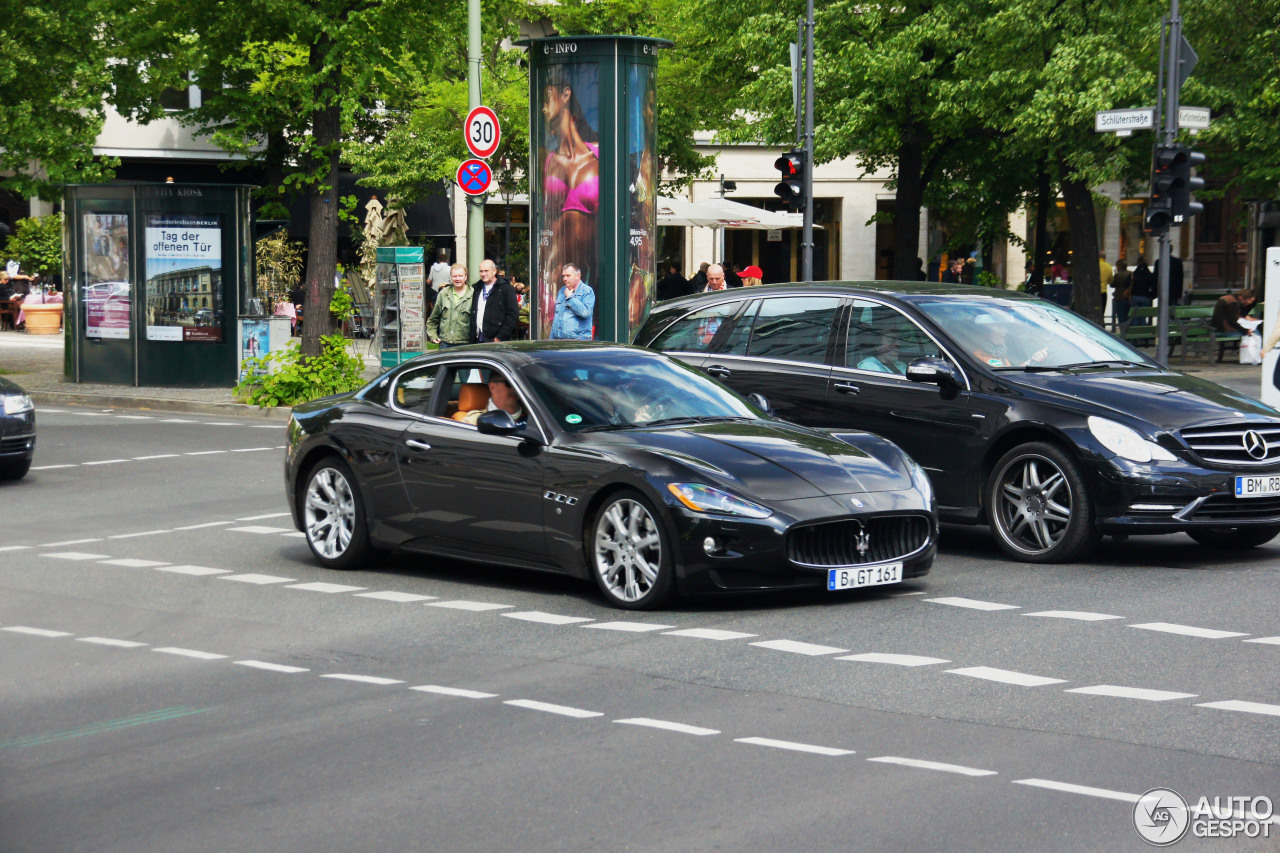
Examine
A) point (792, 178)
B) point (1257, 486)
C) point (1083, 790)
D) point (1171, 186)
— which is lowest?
point (1083, 790)

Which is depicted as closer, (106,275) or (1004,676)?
(1004,676)

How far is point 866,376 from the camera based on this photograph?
444 inches

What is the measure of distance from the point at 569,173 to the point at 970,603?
1307 centimetres

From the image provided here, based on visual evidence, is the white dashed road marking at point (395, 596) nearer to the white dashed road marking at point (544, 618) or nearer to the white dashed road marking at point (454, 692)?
the white dashed road marking at point (544, 618)

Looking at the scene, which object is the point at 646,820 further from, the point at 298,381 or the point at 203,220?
the point at 203,220

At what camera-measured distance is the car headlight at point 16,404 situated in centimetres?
1531

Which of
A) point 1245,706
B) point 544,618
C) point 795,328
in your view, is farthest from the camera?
point 795,328

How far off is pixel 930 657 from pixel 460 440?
130 inches

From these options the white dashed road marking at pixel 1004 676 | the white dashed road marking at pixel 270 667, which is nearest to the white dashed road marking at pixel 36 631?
the white dashed road marking at pixel 270 667

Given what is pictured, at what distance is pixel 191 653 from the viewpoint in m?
8.05

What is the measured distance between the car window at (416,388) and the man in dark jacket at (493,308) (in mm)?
8502

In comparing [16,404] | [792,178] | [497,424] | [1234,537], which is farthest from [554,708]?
[792,178]

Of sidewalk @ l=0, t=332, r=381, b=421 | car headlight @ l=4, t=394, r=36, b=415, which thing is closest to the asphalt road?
car headlight @ l=4, t=394, r=36, b=415

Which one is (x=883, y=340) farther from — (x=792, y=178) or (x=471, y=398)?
(x=792, y=178)
